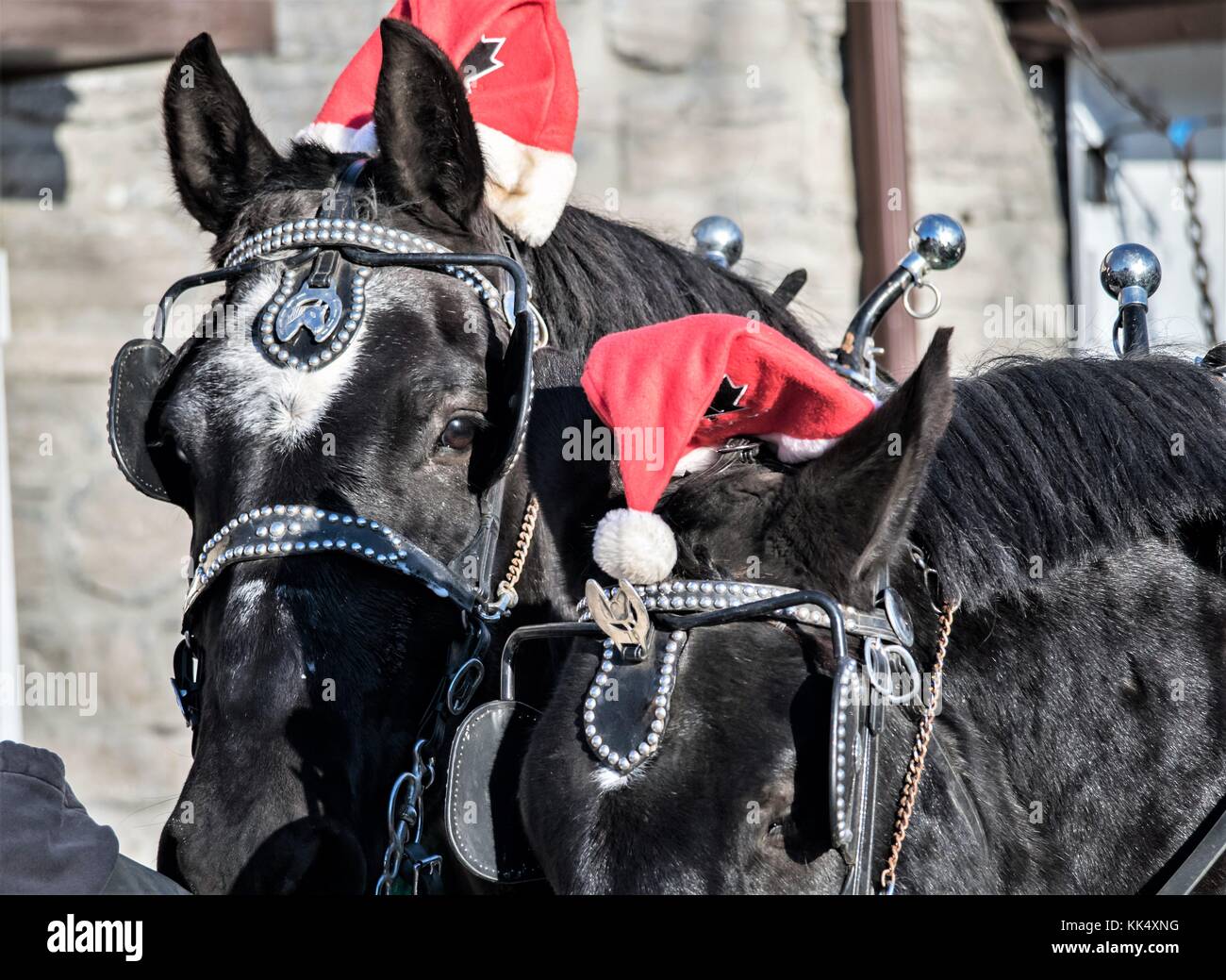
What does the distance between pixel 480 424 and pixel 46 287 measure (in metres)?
A: 3.17

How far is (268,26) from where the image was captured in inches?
170

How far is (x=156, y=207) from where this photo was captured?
4504 mm

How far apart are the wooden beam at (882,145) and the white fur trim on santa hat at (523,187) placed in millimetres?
2377

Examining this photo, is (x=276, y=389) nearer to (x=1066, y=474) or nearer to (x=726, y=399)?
(x=726, y=399)

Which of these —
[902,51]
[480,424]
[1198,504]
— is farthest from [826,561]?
[902,51]

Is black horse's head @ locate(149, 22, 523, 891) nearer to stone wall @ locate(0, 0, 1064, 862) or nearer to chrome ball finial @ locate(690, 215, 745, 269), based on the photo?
chrome ball finial @ locate(690, 215, 745, 269)

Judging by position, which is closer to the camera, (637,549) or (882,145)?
(637,549)

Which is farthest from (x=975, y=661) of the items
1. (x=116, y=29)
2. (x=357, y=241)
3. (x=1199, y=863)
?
(x=116, y=29)

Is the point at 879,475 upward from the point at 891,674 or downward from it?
upward

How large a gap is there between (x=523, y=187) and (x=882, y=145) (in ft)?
8.32

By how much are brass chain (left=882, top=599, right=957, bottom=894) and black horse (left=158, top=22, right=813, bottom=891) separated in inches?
19.7

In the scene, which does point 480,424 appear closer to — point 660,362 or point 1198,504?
point 660,362

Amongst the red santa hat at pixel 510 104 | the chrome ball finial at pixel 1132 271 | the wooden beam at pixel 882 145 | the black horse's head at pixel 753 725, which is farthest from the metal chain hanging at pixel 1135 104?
the black horse's head at pixel 753 725

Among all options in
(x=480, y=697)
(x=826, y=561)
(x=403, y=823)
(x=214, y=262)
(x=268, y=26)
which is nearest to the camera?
(x=826, y=561)
